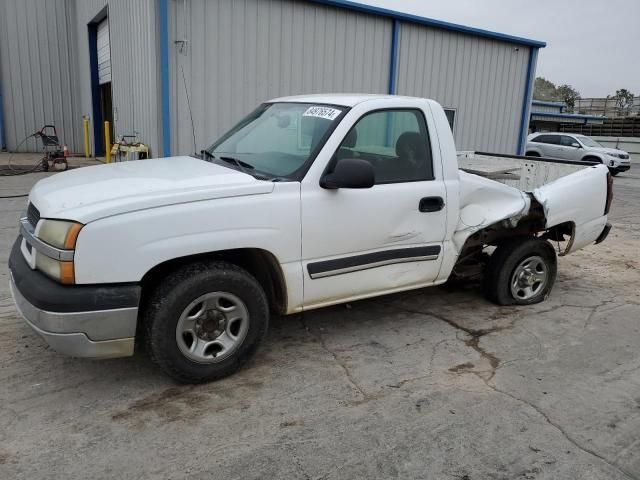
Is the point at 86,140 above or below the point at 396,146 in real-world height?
below

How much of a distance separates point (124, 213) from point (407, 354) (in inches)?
89.7

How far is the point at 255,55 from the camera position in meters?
10.7

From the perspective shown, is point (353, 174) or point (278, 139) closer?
point (353, 174)

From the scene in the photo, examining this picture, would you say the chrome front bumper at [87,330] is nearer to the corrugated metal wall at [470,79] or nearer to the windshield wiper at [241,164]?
the windshield wiper at [241,164]

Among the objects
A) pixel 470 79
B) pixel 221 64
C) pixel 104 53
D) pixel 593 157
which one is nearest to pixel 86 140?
pixel 104 53

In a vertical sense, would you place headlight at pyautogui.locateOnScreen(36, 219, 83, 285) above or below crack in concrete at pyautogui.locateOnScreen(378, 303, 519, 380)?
above

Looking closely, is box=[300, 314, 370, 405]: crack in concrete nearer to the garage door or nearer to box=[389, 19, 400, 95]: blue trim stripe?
box=[389, 19, 400, 95]: blue trim stripe

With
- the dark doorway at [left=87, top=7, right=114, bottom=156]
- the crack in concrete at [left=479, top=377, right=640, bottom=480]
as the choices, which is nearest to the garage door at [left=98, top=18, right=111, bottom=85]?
the dark doorway at [left=87, top=7, right=114, bottom=156]

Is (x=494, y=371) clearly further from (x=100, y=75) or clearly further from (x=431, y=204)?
(x=100, y=75)

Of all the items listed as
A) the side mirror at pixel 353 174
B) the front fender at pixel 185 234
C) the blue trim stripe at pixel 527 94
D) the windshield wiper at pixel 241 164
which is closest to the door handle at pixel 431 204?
the side mirror at pixel 353 174

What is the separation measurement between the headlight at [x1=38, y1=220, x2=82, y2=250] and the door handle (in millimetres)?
2396

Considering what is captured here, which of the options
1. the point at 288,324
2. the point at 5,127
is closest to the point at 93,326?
the point at 288,324

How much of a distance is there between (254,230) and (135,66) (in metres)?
8.98

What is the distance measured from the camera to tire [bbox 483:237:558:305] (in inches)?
196
